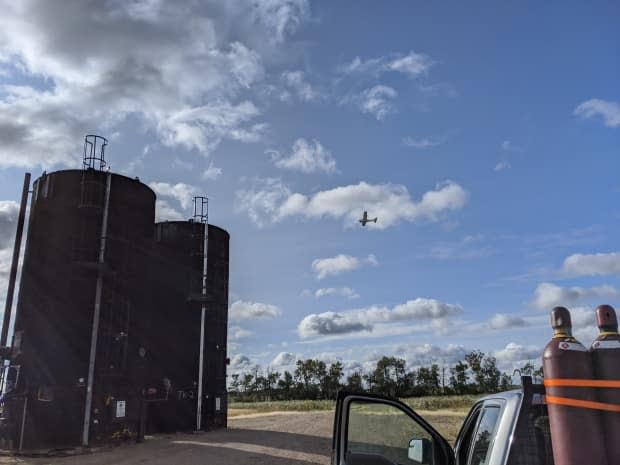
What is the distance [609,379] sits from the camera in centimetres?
270

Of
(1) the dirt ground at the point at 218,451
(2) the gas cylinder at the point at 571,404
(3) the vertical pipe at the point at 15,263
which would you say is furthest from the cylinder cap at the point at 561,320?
(3) the vertical pipe at the point at 15,263

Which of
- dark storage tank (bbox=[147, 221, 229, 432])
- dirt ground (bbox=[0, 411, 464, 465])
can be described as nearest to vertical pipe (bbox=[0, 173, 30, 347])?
dirt ground (bbox=[0, 411, 464, 465])

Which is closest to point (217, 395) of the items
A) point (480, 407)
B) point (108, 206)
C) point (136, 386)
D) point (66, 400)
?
point (136, 386)

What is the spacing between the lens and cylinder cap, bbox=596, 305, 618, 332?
285 cm

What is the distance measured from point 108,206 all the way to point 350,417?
63.4 ft

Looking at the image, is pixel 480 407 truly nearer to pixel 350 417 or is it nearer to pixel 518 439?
pixel 518 439

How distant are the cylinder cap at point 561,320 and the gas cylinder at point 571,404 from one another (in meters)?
0.02

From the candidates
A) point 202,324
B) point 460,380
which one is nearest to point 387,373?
point 460,380

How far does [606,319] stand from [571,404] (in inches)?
19.4

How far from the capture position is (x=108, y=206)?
2111 centimetres

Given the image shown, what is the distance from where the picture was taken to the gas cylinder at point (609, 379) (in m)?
2.63

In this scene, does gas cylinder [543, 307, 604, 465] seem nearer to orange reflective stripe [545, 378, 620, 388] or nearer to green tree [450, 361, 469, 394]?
orange reflective stripe [545, 378, 620, 388]

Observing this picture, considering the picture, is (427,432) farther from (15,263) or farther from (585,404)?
(15,263)

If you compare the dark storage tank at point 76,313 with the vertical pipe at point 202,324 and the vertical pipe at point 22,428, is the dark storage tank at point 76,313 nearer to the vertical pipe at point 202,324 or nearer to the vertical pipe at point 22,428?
the vertical pipe at point 22,428
